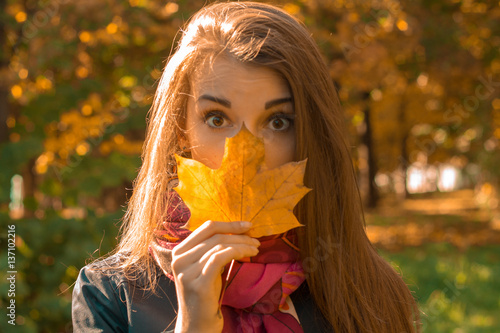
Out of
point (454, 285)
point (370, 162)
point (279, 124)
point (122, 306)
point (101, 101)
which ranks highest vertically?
point (370, 162)

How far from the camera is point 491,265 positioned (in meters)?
7.59

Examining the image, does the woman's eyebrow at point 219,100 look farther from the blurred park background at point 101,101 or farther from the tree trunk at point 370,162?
the tree trunk at point 370,162

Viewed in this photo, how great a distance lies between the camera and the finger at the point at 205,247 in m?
1.05

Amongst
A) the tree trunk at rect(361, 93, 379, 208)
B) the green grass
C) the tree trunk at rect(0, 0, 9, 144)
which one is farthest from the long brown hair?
the tree trunk at rect(361, 93, 379, 208)

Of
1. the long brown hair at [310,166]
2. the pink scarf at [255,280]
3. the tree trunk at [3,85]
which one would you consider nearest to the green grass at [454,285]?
the long brown hair at [310,166]

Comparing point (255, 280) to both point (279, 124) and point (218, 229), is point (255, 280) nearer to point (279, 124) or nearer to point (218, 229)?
point (218, 229)

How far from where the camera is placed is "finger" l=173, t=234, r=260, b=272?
105 cm

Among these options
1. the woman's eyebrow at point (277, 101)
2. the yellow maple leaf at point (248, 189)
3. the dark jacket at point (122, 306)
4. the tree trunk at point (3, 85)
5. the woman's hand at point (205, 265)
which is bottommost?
the dark jacket at point (122, 306)

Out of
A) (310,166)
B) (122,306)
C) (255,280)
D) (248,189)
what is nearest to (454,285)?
(310,166)

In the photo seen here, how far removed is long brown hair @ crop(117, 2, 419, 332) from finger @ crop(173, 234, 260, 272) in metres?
0.36

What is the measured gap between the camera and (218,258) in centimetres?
102

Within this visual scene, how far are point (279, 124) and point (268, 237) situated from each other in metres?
0.33

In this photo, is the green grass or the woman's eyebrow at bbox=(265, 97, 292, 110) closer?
the woman's eyebrow at bbox=(265, 97, 292, 110)

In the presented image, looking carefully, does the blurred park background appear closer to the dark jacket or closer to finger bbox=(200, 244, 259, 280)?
the dark jacket
